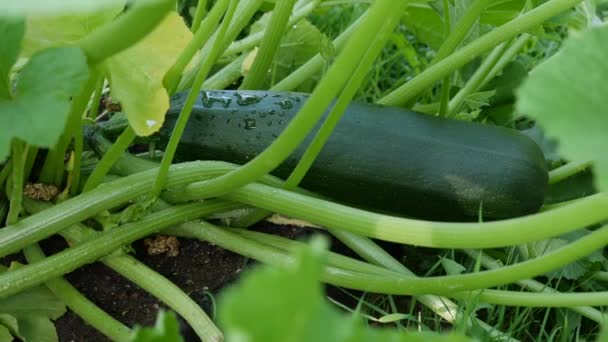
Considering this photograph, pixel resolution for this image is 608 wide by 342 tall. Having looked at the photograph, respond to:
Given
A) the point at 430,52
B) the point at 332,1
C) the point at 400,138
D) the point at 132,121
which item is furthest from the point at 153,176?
the point at 430,52

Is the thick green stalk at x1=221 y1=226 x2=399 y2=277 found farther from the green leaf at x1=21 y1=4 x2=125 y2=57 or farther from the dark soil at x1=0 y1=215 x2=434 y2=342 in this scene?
the green leaf at x1=21 y1=4 x2=125 y2=57

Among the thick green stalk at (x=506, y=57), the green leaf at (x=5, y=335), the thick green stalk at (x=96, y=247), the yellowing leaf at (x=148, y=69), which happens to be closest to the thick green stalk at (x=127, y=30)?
the yellowing leaf at (x=148, y=69)

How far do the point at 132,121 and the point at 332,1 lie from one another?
0.98 metres

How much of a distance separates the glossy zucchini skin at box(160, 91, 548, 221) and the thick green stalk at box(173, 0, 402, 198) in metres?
0.34

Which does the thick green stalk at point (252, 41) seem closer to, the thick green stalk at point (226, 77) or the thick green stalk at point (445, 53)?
the thick green stalk at point (226, 77)

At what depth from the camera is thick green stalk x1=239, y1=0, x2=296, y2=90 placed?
1.46 meters

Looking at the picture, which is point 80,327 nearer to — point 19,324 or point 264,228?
point 19,324

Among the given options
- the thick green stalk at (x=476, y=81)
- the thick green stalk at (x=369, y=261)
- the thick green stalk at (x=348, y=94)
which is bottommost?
the thick green stalk at (x=369, y=261)

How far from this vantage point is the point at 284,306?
480 mm

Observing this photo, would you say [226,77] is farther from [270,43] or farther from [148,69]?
[148,69]

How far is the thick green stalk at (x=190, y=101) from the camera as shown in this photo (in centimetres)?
127

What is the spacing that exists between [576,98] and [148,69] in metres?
0.68

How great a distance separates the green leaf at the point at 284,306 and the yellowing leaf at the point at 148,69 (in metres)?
0.75

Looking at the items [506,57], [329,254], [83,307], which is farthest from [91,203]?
[506,57]
